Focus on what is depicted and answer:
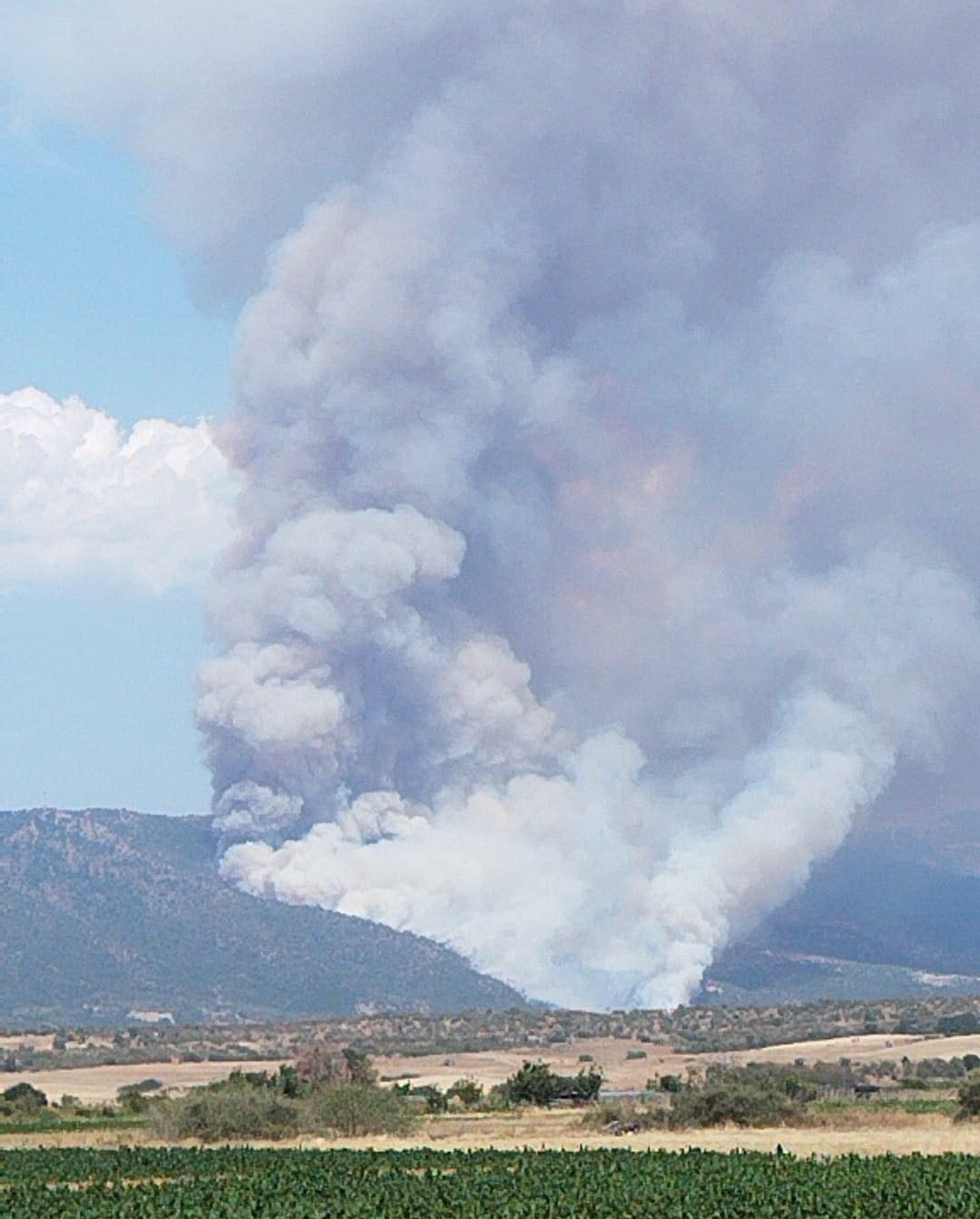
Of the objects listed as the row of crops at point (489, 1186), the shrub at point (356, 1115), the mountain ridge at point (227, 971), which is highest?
the mountain ridge at point (227, 971)

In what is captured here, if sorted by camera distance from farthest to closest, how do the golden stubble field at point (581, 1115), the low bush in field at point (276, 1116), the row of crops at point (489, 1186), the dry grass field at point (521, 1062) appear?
the dry grass field at point (521, 1062)
the low bush in field at point (276, 1116)
the golden stubble field at point (581, 1115)
the row of crops at point (489, 1186)

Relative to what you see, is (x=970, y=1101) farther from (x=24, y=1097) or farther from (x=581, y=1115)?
(x=24, y=1097)

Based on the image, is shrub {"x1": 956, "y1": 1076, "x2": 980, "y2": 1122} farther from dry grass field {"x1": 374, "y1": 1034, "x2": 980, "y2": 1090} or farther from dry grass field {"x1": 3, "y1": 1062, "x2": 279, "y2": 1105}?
dry grass field {"x1": 3, "y1": 1062, "x2": 279, "y2": 1105}

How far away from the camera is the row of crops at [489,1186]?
37.6 m

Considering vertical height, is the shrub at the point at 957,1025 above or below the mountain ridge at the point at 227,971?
below

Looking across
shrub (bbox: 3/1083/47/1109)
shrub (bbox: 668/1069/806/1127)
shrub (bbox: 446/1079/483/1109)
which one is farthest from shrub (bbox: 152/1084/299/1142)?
shrub (bbox: 3/1083/47/1109)

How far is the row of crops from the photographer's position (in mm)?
37625

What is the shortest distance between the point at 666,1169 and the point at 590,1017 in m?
113

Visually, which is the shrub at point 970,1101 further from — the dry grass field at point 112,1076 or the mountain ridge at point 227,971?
the mountain ridge at point 227,971

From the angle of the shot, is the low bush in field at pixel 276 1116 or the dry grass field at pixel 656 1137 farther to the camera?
the low bush in field at pixel 276 1116

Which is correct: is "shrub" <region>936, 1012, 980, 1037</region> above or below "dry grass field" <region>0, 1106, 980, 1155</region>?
above

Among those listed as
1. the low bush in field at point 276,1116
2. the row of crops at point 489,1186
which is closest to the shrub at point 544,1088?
the low bush in field at point 276,1116

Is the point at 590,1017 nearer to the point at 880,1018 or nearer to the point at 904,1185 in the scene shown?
the point at 880,1018

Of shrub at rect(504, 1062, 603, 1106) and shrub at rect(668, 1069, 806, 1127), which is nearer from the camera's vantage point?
shrub at rect(668, 1069, 806, 1127)
